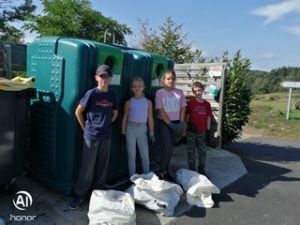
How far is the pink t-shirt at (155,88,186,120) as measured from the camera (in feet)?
13.4

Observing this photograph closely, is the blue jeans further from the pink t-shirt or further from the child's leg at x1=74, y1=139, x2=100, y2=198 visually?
the child's leg at x1=74, y1=139, x2=100, y2=198

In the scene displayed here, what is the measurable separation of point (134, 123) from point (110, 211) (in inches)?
49.3

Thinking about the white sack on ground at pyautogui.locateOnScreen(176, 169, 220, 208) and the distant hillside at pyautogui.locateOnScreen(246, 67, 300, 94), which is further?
the distant hillside at pyautogui.locateOnScreen(246, 67, 300, 94)

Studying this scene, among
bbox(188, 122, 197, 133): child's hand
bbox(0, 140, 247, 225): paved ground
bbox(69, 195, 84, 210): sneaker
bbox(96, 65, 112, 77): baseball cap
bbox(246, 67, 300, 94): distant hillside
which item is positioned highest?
bbox(246, 67, 300, 94): distant hillside

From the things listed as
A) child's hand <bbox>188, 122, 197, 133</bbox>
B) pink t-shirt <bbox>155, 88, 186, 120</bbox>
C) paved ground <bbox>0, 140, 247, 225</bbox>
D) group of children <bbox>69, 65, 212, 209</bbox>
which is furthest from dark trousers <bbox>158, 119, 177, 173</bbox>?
paved ground <bbox>0, 140, 247, 225</bbox>

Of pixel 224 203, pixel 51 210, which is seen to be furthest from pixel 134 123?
pixel 224 203

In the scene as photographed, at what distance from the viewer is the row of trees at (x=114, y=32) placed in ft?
23.0

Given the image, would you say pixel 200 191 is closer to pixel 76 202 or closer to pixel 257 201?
pixel 257 201

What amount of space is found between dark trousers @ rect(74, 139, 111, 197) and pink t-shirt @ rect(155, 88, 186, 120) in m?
1.02

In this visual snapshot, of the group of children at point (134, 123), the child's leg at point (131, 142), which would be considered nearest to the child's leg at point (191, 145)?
the group of children at point (134, 123)

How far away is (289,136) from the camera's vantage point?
42.0 ft

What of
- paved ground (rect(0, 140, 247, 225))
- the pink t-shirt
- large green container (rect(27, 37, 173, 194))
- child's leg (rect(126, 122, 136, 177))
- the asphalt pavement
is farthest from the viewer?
the pink t-shirt

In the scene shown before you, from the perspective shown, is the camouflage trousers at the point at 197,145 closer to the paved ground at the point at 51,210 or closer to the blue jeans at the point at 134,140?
the paved ground at the point at 51,210

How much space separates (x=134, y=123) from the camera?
12.6ft
